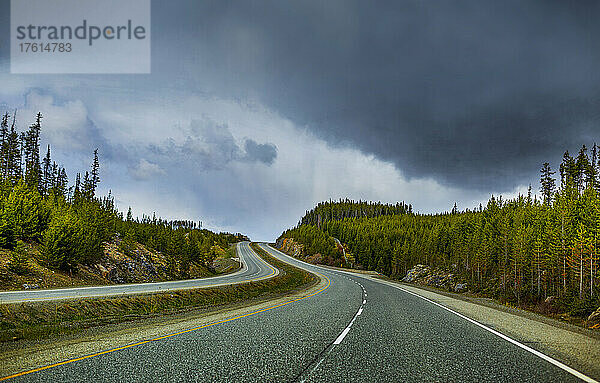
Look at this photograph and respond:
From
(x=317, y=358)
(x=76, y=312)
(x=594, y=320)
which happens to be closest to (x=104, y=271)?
(x=76, y=312)

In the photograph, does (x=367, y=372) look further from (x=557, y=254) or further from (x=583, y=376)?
(x=557, y=254)

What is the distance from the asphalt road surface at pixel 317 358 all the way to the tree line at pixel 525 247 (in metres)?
27.0

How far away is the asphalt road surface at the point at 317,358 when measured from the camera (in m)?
6.36

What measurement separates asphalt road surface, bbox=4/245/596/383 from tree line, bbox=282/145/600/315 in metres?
27.0

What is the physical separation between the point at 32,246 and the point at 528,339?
43.5m

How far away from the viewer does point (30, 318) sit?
14461 mm

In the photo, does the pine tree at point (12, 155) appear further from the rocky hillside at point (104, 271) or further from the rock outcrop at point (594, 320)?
the rock outcrop at point (594, 320)

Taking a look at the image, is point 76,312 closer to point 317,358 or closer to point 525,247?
point 317,358

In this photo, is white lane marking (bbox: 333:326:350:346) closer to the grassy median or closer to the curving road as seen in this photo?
the grassy median

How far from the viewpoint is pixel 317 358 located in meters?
7.56

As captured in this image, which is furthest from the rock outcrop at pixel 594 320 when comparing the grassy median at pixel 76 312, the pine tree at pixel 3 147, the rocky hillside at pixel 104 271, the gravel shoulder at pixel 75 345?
the pine tree at pixel 3 147

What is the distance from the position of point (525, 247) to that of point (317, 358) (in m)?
53.2

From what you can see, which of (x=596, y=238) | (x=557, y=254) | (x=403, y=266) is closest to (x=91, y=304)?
(x=596, y=238)

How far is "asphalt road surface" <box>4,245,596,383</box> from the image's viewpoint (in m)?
6.36
